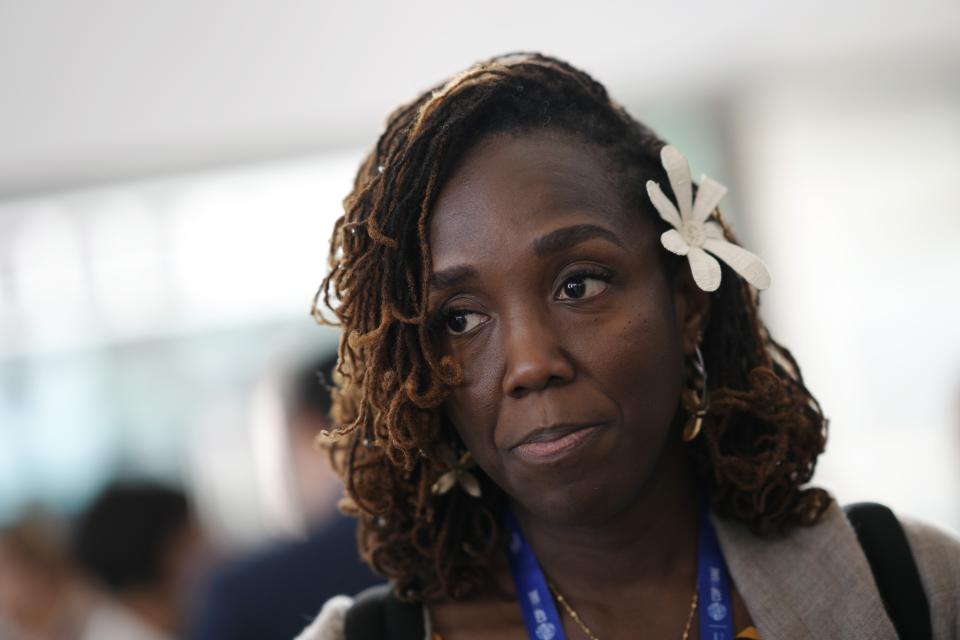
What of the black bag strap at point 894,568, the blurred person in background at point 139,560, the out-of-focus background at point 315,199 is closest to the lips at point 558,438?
the black bag strap at point 894,568

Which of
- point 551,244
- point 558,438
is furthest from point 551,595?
point 551,244

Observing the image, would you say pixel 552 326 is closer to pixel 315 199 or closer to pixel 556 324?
pixel 556 324

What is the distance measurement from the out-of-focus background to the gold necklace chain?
12.5ft

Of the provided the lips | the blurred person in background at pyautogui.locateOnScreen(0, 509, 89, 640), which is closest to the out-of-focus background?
the blurred person in background at pyautogui.locateOnScreen(0, 509, 89, 640)

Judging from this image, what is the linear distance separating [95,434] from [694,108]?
360 cm

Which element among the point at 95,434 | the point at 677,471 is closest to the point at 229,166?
the point at 95,434

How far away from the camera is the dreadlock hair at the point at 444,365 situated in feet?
5.35

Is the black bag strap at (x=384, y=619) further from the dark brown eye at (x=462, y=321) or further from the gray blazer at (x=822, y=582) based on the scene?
the dark brown eye at (x=462, y=321)

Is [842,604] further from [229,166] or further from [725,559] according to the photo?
[229,166]

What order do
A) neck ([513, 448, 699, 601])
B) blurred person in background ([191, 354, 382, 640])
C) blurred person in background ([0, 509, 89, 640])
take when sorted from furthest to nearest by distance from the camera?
blurred person in background ([0, 509, 89, 640]) → blurred person in background ([191, 354, 382, 640]) → neck ([513, 448, 699, 601])

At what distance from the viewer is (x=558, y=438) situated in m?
1.52

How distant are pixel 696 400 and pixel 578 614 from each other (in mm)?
399

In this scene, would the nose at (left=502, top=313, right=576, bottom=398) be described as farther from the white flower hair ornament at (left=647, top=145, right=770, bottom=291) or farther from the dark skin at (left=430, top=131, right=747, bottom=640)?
the white flower hair ornament at (left=647, top=145, right=770, bottom=291)

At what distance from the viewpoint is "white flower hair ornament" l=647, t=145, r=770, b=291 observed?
5.41 feet
